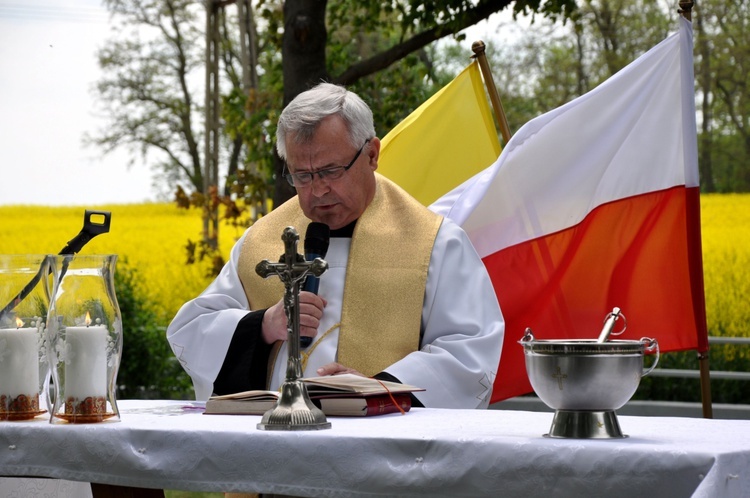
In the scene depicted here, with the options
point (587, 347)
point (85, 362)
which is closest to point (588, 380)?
point (587, 347)

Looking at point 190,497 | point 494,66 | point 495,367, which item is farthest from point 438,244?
point 494,66

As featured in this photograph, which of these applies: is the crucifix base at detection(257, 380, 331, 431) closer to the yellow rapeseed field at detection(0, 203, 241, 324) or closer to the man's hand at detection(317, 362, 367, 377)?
the man's hand at detection(317, 362, 367, 377)

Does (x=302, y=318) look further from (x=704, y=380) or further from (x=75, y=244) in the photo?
(x=704, y=380)

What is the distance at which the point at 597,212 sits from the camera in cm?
471

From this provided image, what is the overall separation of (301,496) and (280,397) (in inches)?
8.9

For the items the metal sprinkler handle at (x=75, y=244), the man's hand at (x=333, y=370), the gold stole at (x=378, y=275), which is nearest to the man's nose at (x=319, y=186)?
the gold stole at (x=378, y=275)

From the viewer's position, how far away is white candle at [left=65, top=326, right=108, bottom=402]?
259 centimetres

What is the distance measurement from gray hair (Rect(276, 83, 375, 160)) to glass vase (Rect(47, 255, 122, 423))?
102 cm

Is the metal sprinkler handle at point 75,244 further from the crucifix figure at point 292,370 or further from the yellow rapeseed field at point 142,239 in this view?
the yellow rapeseed field at point 142,239

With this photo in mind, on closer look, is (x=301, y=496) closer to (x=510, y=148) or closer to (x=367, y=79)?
(x=510, y=148)

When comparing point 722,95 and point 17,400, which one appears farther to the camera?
point 722,95

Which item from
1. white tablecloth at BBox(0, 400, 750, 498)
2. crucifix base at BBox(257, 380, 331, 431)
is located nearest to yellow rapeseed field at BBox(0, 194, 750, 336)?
white tablecloth at BBox(0, 400, 750, 498)

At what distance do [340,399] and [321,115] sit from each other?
1191 millimetres

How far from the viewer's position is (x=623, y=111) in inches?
185
